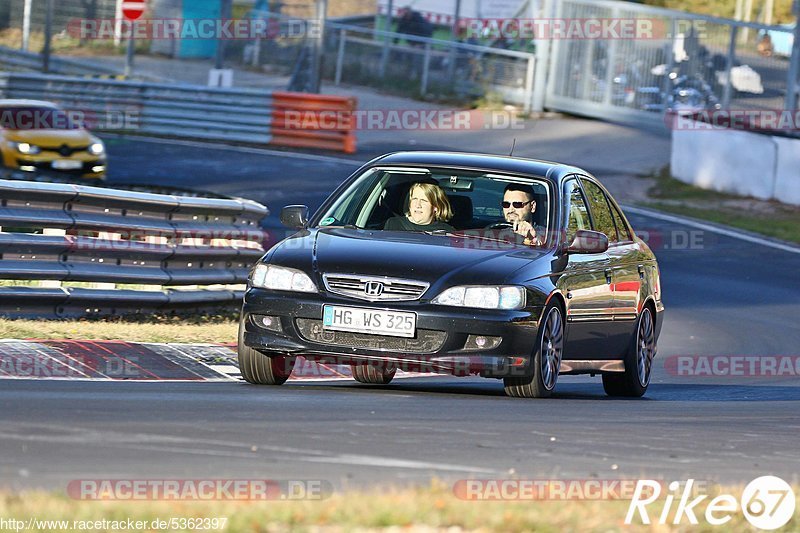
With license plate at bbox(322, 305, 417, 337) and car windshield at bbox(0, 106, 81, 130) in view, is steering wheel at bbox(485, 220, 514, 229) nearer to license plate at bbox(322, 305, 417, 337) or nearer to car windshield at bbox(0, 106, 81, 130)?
license plate at bbox(322, 305, 417, 337)

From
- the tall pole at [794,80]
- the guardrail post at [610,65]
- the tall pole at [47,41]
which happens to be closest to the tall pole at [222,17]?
the tall pole at [47,41]

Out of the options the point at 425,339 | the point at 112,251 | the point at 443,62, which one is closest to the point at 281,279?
Answer: the point at 425,339

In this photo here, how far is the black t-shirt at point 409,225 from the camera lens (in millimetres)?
9516

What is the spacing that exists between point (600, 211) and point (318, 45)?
23.1 meters

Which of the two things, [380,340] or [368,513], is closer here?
[368,513]

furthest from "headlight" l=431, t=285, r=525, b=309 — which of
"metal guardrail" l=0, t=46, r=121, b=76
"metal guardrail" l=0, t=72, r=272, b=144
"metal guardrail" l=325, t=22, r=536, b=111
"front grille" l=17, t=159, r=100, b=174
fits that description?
"metal guardrail" l=0, t=46, r=121, b=76

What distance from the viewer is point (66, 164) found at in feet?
80.9

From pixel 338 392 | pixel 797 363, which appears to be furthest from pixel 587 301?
pixel 797 363

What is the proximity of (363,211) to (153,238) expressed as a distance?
3.26m

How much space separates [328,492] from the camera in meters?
5.45

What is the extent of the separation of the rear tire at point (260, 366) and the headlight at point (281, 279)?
268 mm

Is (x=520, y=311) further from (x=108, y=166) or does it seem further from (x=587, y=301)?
(x=108, y=166)

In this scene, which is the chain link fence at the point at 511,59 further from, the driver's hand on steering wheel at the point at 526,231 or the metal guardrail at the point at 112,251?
the driver's hand on steering wheel at the point at 526,231

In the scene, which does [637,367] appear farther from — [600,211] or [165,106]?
[165,106]
